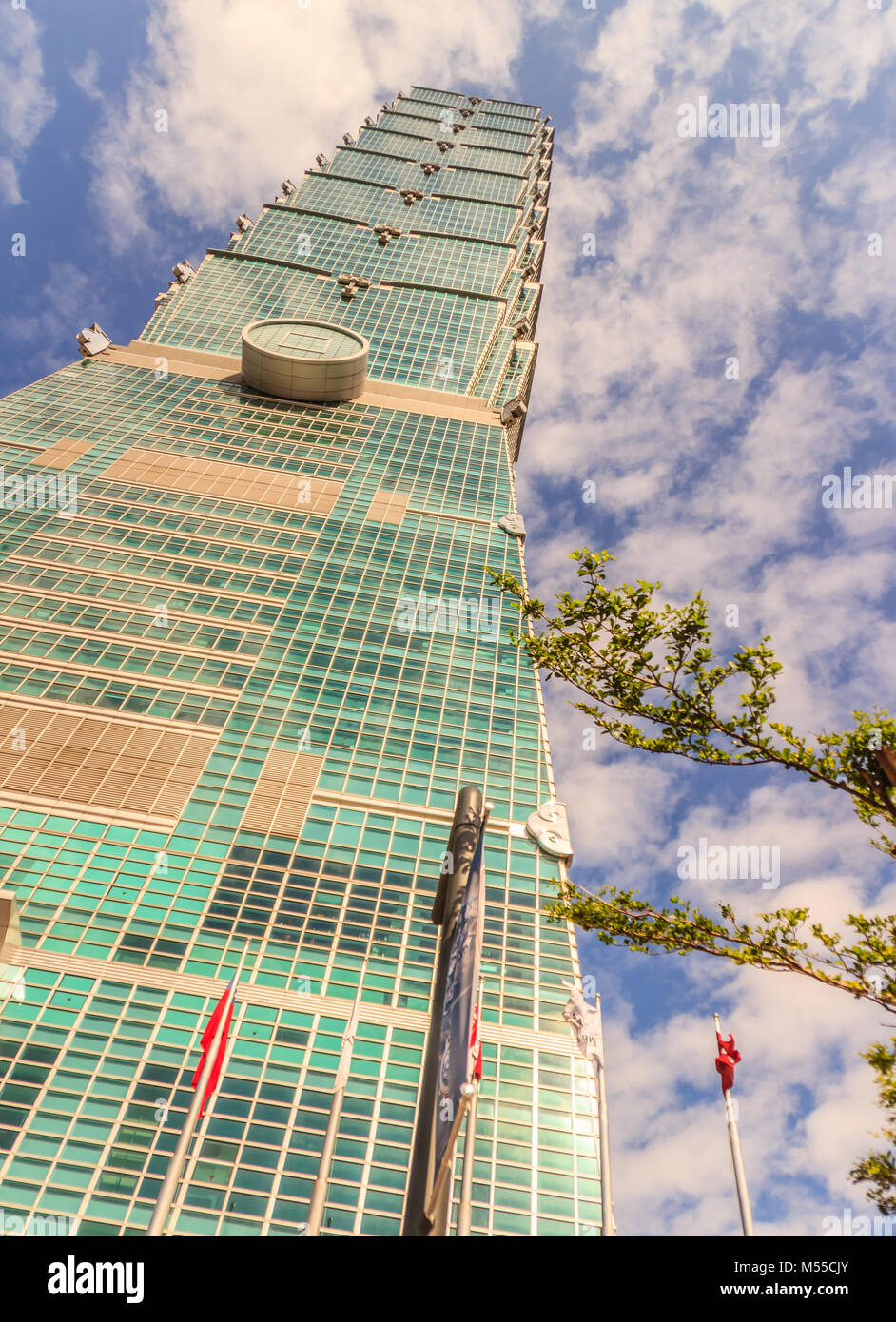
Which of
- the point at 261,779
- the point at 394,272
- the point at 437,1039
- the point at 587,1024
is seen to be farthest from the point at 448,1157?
the point at 394,272

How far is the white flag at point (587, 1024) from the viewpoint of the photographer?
84.0 feet

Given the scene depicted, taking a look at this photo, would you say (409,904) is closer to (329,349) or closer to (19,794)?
(19,794)

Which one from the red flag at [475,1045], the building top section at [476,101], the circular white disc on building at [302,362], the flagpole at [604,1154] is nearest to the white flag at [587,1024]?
the flagpole at [604,1154]

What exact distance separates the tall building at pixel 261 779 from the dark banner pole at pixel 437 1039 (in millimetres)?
9702

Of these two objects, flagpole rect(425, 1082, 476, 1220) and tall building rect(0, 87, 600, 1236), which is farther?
tall building rect(0, 87, 600, 1236)

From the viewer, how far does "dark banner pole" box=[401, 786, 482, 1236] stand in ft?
56.1

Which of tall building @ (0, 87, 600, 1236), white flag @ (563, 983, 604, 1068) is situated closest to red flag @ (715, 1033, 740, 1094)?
white flag @ (563, 983, 604, 1068)

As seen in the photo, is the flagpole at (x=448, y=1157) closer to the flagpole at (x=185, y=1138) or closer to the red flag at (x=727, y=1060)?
the flagpole at (x=185, y=1138)

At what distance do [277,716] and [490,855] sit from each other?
1362 cm

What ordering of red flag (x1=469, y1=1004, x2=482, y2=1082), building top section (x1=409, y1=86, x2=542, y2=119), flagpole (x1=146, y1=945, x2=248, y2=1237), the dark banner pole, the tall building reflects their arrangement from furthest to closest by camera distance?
building top section (x1=409, y1=86, x2=542, y2=119)
the tall building
flagpole (x1=146, y1=945, x2=248, y2=1237)
the dark banner pole
red flag (x1=469, y1=1004, x2=482, y2=1082)

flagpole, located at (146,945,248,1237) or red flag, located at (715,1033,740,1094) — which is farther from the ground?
red flag, located at (715,1033,740,1094)

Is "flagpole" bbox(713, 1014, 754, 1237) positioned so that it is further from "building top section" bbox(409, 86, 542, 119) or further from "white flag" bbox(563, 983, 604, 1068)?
"building top section" bbox(409, 86, 542, 119)

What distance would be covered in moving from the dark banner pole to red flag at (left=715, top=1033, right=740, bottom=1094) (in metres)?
7.34

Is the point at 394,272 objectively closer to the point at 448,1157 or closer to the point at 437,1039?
the point at 437,1039
